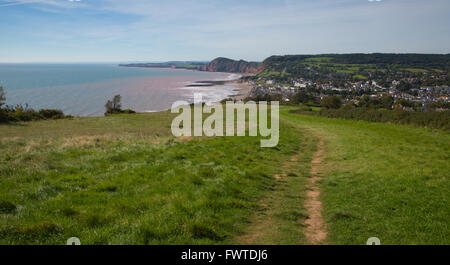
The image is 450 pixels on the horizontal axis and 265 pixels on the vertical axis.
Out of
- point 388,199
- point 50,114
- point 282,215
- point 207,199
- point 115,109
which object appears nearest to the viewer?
point 282,215

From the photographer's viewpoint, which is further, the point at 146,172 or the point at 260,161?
the point at 260,161

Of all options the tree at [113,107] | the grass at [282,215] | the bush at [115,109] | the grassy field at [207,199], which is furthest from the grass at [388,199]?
the tree at [113,107]

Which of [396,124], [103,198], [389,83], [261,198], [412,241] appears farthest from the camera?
[389,83]

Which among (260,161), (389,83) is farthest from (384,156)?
(389,83)

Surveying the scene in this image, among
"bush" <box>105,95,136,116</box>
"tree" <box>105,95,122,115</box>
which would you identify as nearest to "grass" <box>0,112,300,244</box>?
"bush" <box>105,95,136,116</box>

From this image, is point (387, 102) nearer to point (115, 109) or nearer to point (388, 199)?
point (388, 199)

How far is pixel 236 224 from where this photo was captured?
7.48 m

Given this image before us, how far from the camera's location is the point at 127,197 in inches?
340

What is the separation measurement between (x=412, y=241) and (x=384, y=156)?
1079 centimetres

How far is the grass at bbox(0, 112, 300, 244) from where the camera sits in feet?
20.6

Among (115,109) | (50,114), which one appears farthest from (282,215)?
(115,109)

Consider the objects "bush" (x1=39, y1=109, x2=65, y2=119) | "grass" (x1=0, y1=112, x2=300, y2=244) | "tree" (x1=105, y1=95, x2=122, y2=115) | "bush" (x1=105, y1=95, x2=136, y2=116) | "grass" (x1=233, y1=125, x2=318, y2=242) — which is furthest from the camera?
"tree" (x1=105, y1=95, x2=122, y2=115)

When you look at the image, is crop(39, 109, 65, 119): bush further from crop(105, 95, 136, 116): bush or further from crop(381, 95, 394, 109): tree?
crop(381, 95, 394, 109): tree
